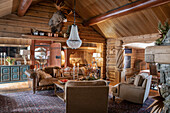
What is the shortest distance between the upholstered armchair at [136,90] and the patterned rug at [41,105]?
0.65 ft

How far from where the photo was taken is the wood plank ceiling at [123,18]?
4.94 metres

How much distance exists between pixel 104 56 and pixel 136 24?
3.14m

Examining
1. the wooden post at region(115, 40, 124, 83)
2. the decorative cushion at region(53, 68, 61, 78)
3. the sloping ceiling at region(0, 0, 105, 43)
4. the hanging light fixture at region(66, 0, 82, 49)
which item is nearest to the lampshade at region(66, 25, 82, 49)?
the hanging light fixture at region(66, 0, 82, 49)

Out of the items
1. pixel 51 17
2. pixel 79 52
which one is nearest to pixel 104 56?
pixel 79 52

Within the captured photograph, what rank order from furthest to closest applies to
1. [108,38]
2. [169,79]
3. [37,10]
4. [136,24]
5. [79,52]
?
1. [79,52]
2. [108,38]
3. [37,10]
4. [136,24]
5. [169,79]

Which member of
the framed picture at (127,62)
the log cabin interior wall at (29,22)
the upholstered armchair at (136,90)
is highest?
the log cabin interior wall at (29,22)

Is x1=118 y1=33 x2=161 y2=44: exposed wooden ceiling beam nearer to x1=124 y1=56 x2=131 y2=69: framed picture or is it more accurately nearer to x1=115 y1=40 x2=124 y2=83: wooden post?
x1=115 y1=40 x2=124 y2=83: wooden post

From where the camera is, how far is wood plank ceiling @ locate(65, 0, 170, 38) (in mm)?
4945

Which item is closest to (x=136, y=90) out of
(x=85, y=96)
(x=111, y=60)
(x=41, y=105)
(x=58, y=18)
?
(x=85, y=96)

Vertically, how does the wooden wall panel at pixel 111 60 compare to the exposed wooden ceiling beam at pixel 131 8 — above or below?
below

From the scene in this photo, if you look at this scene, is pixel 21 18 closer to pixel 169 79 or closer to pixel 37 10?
pixel 37 10

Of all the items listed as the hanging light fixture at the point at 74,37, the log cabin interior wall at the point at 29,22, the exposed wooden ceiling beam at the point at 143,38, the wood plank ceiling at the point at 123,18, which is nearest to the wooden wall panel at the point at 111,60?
the wood plank ceiling at the point at 123,18

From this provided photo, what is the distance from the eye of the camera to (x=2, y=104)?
390 cm

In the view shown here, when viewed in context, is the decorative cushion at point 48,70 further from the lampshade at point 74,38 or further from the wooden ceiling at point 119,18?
the wooden ceiling at point 119,18
